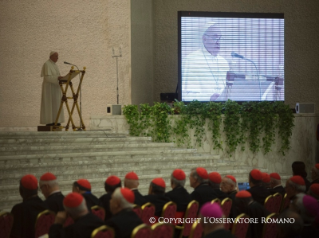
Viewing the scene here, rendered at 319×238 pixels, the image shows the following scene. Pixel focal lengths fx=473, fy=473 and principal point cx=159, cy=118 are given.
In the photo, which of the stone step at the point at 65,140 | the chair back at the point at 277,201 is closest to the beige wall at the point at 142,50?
the stone step at the point at 65,140

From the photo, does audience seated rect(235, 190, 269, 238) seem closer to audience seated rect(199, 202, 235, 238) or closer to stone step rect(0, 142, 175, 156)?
audience seated rect(199, 202, 235, 238)

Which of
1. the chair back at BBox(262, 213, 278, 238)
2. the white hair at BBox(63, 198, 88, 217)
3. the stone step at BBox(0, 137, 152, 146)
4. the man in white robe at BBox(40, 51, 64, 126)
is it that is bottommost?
the chair back at BBox(262, 213, 278, 238)

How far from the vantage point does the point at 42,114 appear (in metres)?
11.0

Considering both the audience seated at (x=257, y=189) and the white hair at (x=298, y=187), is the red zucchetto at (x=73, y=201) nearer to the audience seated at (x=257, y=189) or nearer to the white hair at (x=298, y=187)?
the white hair at (x=298, y=187)

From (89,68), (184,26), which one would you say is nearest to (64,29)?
(89,68)

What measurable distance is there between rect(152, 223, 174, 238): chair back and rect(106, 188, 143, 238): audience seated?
13cm

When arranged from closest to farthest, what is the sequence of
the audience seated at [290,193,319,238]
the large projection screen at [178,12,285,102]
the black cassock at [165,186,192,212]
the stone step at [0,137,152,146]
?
the audience seated at [290,193,319,238] < the black cassock at [165,186,192,212] < the stone step at [0,137,152,146] < the large projection screen at [178,12,285,102]

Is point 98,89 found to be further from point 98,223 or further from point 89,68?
point 98,223

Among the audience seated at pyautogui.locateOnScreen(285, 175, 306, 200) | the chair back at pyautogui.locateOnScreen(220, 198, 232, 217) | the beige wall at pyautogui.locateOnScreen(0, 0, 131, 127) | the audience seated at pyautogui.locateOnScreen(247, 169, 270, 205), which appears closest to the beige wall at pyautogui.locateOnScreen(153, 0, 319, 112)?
the beige wall at pyautogui.locateOnScreen(0, 0, 131, 127)

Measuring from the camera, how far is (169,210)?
493 cm

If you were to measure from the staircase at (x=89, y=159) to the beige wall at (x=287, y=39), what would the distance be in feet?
18.8

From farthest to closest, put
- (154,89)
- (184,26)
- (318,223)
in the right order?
(154,89)
(184,26)
(318,223)

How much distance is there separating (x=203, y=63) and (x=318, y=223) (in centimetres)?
1024

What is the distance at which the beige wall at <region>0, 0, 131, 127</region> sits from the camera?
44.7 feet
